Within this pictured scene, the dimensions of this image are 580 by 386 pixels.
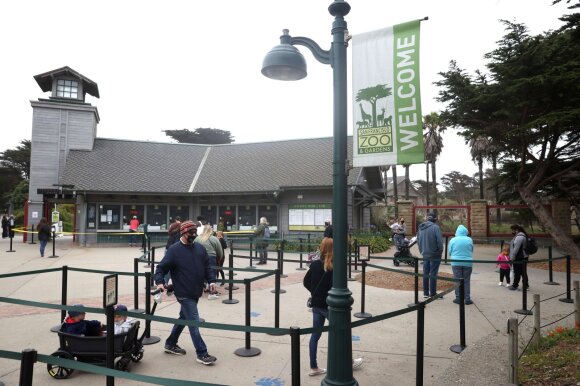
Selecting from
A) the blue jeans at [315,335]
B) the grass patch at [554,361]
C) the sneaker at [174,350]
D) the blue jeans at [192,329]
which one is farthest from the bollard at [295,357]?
the grass patch at [554,361]

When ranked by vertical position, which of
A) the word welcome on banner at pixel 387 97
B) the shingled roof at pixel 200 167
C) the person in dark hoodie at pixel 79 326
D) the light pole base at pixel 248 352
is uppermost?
the shingled roof at pixel 200 167

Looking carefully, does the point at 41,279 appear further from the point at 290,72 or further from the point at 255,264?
the point at 290,72

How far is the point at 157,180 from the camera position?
26.7 m

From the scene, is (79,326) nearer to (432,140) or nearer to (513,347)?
(513,347)

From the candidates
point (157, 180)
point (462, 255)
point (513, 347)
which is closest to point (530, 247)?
point (462, 255)

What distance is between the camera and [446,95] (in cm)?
1809

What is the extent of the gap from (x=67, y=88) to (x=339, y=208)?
30224 millimetres

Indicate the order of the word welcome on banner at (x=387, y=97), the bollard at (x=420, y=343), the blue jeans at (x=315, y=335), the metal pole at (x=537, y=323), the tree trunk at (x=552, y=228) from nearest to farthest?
the word welcome on banner at (x=387, y=97) < the bollard at (x=420, y=343) < the blue jeans at (x=315, y=335) < the metal pole at (x=537, y=323) < the tree trunk at (x=552, y=228)

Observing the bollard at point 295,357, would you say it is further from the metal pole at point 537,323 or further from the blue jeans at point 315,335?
the metal pole at point 537,323

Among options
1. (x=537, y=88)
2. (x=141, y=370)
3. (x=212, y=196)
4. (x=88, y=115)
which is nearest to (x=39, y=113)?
(x=88, y=115)

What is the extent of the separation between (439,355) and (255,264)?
10.0m

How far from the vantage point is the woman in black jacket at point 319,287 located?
4.93m

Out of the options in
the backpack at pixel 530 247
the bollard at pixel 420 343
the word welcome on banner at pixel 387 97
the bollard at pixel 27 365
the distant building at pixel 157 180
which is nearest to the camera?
the bollard at pixel 27 365

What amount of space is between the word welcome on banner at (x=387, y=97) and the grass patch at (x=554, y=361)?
10.0 ft
